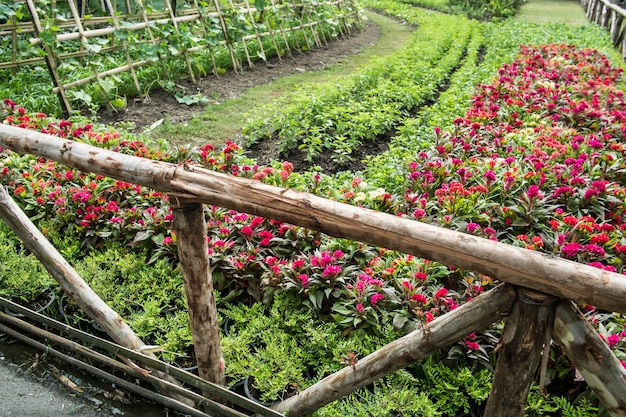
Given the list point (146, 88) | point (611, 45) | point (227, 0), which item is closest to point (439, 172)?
point (146, 88)

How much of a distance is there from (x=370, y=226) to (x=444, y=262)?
10.6 inches

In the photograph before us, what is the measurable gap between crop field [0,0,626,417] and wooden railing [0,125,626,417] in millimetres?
354

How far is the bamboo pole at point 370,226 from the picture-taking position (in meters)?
1.43

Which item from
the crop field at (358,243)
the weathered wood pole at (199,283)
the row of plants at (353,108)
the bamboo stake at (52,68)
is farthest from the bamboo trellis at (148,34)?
the weathered wood pole at (199,283)

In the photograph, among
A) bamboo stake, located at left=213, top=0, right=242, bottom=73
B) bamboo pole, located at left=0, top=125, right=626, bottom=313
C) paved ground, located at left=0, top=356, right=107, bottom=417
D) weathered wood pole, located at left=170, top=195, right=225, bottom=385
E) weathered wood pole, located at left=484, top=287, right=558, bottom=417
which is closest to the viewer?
bamboo pole, located at left=0, top=125, right=626, bottom=313

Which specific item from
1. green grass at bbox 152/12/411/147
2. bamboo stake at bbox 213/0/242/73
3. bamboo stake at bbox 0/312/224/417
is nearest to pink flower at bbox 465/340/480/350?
bamboo stake at bbox 0/312/224/417

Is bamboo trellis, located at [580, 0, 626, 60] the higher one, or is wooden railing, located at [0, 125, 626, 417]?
wooden railing, located at [0, 125, 626, 417]

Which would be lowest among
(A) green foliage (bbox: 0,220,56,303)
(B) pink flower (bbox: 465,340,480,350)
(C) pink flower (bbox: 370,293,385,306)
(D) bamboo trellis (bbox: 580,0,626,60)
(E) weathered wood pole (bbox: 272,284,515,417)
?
(D) bamboo trellis (bbox: 580,0,626,60)

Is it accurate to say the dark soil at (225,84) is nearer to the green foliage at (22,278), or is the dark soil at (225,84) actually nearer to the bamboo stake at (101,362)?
the green foliage at (22,278)

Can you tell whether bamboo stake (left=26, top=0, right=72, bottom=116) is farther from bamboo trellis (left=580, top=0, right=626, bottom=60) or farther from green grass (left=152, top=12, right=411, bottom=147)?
bamboo trellis (left=580, top=0, right=626, bottom=60)

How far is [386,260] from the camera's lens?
313 cm

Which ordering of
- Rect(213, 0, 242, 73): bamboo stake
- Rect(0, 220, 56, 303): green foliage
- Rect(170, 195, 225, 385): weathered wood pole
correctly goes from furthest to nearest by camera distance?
Rect(213, 0, 242, 73): bamboo stake, Rect(0, 220, 56, 303): green foliage, Rect(170, 195, 225, 385): weathered wood pole

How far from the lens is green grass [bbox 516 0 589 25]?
1678 centimetres

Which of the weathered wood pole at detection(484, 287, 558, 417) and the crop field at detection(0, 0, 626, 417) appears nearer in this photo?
the weathered wood pole at detection(484, 287, 558, 417)
